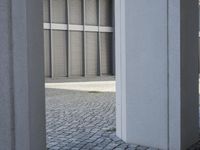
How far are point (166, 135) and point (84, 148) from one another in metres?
1.43

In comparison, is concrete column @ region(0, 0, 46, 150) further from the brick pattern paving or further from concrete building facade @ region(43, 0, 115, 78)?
concrete building facade @ region(43, 0, 115, 78)

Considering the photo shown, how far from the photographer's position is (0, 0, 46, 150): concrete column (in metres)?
3.65

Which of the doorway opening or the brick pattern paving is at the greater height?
the doorway opening

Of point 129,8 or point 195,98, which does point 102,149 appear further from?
point 129,8

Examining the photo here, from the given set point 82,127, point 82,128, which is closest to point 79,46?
point 82,127

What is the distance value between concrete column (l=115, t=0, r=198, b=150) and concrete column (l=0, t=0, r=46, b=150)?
3255 mm

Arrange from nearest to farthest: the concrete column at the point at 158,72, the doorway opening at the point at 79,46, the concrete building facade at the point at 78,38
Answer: the concrete column at the point at 158,72, the doorway opening at the point at 79,46, the concrete building facade at the point at 78,38

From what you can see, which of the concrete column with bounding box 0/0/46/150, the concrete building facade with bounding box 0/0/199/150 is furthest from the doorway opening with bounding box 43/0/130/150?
the concrete column with bounding box 0/0/46/150

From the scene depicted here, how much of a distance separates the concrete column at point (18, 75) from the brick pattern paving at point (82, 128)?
323cm

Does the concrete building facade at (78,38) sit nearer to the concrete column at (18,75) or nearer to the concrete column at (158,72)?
the concrete column at (158,72)

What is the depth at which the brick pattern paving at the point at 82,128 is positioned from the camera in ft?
23.4

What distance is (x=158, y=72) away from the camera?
684 centimetres

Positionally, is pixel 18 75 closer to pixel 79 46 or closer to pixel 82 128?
pixel 82 128

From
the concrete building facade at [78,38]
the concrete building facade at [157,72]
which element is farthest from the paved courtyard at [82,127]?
the concrete building facade at [78,38]
